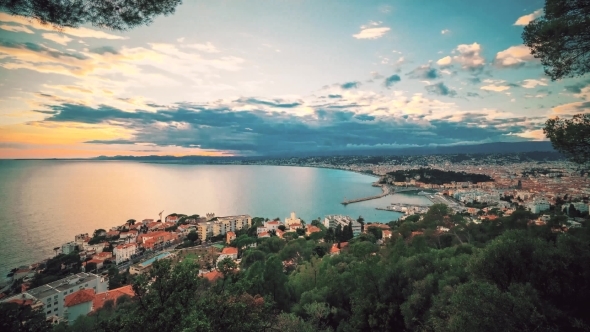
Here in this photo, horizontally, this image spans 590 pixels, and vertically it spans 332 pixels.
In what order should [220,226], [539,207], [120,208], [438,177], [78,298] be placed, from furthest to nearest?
[438,177] → [120,208] → [220,226] → [539,207] → [78,298]

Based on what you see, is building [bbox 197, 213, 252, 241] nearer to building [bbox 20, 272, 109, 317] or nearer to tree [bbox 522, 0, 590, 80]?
building [bbox 20, 272, 109, 317]

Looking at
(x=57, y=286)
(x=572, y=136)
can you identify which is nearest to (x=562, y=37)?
(x=572, y=136)

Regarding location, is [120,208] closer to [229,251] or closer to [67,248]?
[67,248]

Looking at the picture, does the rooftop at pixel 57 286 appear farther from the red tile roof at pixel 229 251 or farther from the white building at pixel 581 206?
the white building at pixel 581 206

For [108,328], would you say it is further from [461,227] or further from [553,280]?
[461,227]

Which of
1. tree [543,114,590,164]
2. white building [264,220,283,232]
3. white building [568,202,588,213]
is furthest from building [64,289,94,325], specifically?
white building [568,202,588,213]

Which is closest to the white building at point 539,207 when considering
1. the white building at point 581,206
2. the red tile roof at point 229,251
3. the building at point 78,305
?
the white building at point 581,206
